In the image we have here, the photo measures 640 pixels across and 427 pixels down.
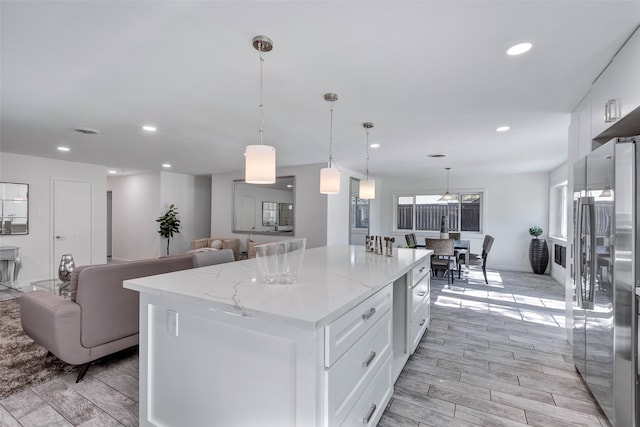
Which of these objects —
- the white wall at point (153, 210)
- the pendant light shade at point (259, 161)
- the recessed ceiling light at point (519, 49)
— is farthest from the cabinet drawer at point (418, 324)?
the white wall at point (153, 210)

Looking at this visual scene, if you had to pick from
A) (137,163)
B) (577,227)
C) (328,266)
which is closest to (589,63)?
(577,227)

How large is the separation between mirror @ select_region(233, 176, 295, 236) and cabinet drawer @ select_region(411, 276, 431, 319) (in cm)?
384

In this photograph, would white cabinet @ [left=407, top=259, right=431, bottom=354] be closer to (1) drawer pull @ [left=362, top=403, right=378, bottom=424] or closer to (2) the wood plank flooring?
(2) the wood plank flooring

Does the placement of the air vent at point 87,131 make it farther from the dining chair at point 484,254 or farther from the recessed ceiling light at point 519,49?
the dining chair at point 484,254

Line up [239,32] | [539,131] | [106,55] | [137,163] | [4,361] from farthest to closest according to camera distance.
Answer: [137,163], [539,131], [4,361], [106,55], [239,32]

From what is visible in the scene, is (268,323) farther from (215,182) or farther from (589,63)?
(215,182)

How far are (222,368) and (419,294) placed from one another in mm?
2067

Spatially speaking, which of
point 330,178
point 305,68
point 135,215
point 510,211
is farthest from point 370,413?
point 135,215

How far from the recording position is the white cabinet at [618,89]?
180 centimetres

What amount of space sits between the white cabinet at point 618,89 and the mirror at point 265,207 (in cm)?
507

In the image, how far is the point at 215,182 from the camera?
7781 millimetres

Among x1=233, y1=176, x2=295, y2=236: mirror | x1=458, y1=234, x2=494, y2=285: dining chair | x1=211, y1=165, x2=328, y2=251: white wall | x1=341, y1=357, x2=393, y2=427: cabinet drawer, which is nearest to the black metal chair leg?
x1=341, y1=357, x2=393, y2=427: cabinet drawer

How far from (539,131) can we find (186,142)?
16.5 ft

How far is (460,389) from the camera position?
7.51ft
